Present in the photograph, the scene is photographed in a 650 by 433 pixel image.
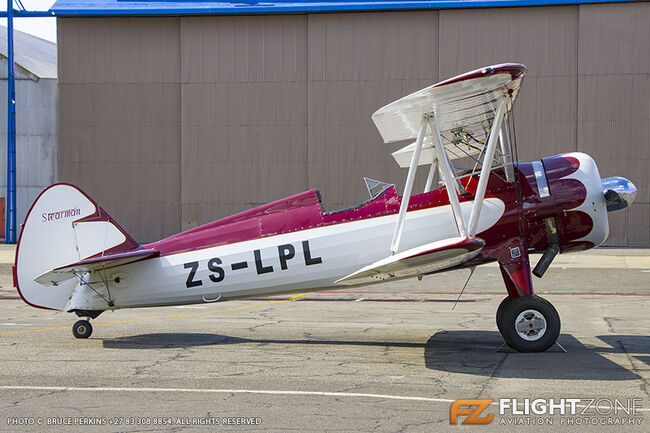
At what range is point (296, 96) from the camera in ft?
101

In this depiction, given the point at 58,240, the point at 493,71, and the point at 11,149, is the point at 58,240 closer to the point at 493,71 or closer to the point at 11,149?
the point at 493,71

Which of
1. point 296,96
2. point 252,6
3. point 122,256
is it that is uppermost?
point 252,6

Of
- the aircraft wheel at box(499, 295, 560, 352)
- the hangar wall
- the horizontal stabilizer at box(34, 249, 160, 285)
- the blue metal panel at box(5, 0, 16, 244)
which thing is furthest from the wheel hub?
the blue metal panel at box(5, 0, 16, 244)

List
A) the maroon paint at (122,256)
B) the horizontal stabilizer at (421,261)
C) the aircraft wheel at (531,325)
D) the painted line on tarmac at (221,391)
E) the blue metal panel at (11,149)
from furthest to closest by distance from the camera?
the blue metal panel at (11,149)
the maroon paint at (122,256)
the aircraft wheel at (531,325)
the horizontal stabilizer at (421,261)
the painted line on tarmac at (221,391)

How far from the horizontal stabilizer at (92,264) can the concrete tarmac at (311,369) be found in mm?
884

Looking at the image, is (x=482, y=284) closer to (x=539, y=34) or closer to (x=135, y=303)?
(x=135, y=303)

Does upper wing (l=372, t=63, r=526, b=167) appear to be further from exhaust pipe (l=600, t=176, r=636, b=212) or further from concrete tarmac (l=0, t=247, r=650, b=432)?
concrete tarmac (l=0, t=247, r=650, b=432)

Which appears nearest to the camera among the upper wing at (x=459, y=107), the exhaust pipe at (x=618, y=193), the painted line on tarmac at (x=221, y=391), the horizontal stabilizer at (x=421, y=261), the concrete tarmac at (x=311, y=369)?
the concrete tarmac at (x=311, y=369)

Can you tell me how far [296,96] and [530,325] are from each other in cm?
2292

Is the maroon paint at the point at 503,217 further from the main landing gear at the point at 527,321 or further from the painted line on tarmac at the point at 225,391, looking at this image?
the painted line on tarmac at the point at 225,391

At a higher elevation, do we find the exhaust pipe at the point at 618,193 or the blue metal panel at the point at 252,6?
Result: the blue metal panel at the point at 252,6

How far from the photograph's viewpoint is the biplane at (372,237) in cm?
908

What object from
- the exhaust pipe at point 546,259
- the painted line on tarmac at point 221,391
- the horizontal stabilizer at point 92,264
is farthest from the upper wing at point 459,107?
the horizontal stabilizer at point 92,264

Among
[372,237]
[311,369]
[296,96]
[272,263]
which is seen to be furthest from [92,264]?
[296,96]
